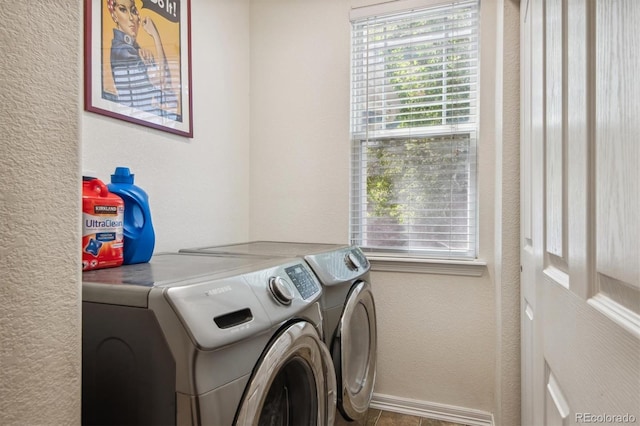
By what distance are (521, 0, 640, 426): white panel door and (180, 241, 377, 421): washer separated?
2.31 feet

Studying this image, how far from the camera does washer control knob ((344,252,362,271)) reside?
1659mm

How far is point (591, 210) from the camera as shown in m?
0.51

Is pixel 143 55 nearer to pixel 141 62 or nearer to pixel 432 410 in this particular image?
pixel 141 62

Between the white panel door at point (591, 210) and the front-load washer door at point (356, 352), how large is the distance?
0.70m

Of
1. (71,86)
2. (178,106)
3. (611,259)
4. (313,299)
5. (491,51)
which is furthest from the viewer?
(491,51)

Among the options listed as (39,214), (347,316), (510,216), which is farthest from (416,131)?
(39,214)

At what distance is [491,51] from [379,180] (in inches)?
33.7

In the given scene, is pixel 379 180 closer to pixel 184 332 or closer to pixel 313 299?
pixel 313 299

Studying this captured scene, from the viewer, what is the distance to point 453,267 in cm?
197

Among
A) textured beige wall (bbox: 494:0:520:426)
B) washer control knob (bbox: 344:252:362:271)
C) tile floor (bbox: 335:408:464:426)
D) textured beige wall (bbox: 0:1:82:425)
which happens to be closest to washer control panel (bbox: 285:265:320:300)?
washer control knob (bbox: 344:252:362:271)

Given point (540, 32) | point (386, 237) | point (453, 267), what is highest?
point (540, 32)

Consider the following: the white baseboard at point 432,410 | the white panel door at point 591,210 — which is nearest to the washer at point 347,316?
the white baseboard at point 432,410

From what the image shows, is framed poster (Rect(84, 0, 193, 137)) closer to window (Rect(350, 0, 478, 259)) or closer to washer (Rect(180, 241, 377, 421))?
washer (Rect(180, 241, 377, 421))

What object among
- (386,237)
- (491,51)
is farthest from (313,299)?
(491,51)
